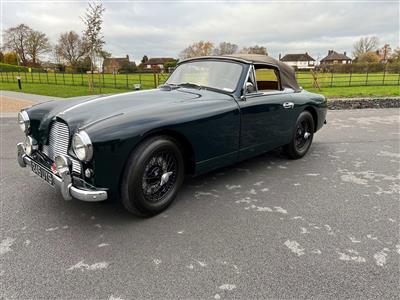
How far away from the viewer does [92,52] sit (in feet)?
52.6

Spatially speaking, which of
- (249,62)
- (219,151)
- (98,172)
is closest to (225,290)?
(98,172)

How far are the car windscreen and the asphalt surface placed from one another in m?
1.31

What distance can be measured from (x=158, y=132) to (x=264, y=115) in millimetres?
1715

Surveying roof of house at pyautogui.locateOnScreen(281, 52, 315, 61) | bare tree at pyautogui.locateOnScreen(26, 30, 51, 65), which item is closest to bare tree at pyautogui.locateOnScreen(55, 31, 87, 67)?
bare tree at pyautogui.locateOnScreen(26, 30, 51, 65)

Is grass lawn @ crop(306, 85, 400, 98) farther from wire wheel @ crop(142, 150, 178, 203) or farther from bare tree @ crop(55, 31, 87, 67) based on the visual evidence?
bare tree @ crop(55, 31, 87, 67)

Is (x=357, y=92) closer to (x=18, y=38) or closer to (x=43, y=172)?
(x=43, y=172)

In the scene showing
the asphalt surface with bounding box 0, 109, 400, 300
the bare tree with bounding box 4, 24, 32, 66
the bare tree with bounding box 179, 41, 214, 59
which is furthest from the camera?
the bare tree with bounding box 4, 24, 32, 66

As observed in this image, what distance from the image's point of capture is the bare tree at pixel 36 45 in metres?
62.2

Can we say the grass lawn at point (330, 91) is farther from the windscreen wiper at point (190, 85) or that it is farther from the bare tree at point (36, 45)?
the bare tree at point (36, 45)

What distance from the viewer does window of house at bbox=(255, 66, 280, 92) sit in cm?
444

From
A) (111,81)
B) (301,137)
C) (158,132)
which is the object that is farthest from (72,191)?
(111,81)

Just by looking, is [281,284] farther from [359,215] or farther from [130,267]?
[359,215]

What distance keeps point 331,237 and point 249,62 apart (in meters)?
2.46

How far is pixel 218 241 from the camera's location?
8.56 ft
